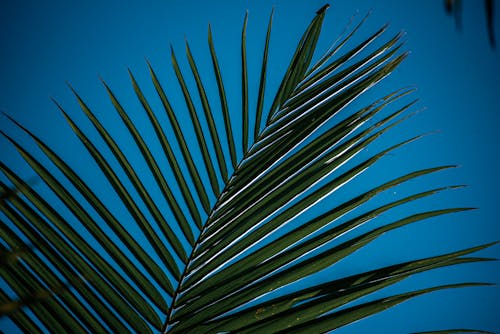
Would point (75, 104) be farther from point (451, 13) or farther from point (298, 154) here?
point (451, 13)

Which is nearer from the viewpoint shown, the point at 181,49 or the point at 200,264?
the point at 200,264

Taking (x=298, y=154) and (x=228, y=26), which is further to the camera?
(x=228, y=26)

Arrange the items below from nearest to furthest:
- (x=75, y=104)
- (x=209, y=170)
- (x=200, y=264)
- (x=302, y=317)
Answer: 1. (x=302, y=317)
2. (x=200, y=264)
3. (x=209, y=170)
4. (x=75, y=104)

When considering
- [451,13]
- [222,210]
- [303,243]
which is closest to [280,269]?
[303,243]

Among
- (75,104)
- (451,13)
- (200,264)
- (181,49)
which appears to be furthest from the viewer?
(181,49)

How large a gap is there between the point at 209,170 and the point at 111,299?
295 millimetres

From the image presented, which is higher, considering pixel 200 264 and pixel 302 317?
pixel 200 264

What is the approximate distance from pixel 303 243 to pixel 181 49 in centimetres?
169

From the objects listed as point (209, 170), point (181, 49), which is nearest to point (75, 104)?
point (181, 49)

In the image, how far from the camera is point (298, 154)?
672mm

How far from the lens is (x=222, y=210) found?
68 centimetres

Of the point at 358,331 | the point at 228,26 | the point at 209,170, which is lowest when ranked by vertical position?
the point at 358,331

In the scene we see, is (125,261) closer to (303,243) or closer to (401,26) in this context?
(303,243)

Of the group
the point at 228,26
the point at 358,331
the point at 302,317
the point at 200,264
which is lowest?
the point at 358,331
